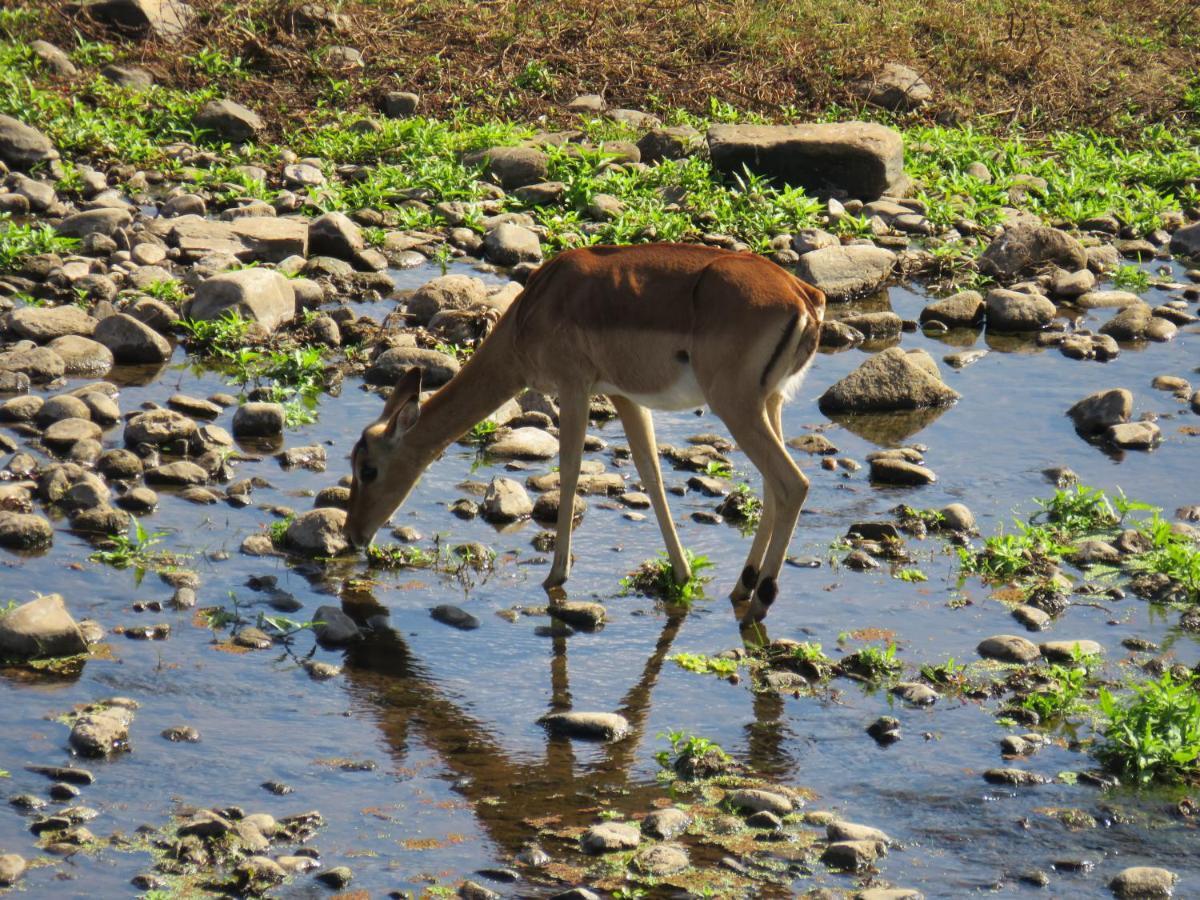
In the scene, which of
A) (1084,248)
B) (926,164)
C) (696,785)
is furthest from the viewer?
(926,164)

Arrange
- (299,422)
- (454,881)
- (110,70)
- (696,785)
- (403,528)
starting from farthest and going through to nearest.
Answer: (110,70)
(299,422)
(403,528)
(696,785)
(454,881)

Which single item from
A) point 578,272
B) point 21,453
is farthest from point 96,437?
point 578,272

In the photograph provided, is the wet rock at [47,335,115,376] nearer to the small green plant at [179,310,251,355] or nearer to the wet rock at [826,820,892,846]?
the small green plant at [179,310,251,355]

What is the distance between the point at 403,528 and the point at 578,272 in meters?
1.72

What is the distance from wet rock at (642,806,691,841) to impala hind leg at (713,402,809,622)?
198cm

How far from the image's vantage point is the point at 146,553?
8289 mm

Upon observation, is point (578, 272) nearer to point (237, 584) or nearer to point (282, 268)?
point (237, 584)

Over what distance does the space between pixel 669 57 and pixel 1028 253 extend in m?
6.35

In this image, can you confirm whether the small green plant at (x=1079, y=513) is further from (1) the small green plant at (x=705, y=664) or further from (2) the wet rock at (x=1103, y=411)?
(1) the small green plant at (x=705, y=664)

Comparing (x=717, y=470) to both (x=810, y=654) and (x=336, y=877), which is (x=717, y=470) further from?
(x=336, y=877)

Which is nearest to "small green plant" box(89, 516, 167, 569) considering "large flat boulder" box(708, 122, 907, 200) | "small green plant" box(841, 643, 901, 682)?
"small green plant" box(841, 643, 901, 682)

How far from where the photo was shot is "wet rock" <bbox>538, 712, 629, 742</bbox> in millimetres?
6793

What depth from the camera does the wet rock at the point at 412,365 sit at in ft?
35.9

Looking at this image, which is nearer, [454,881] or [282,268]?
[454,881]
